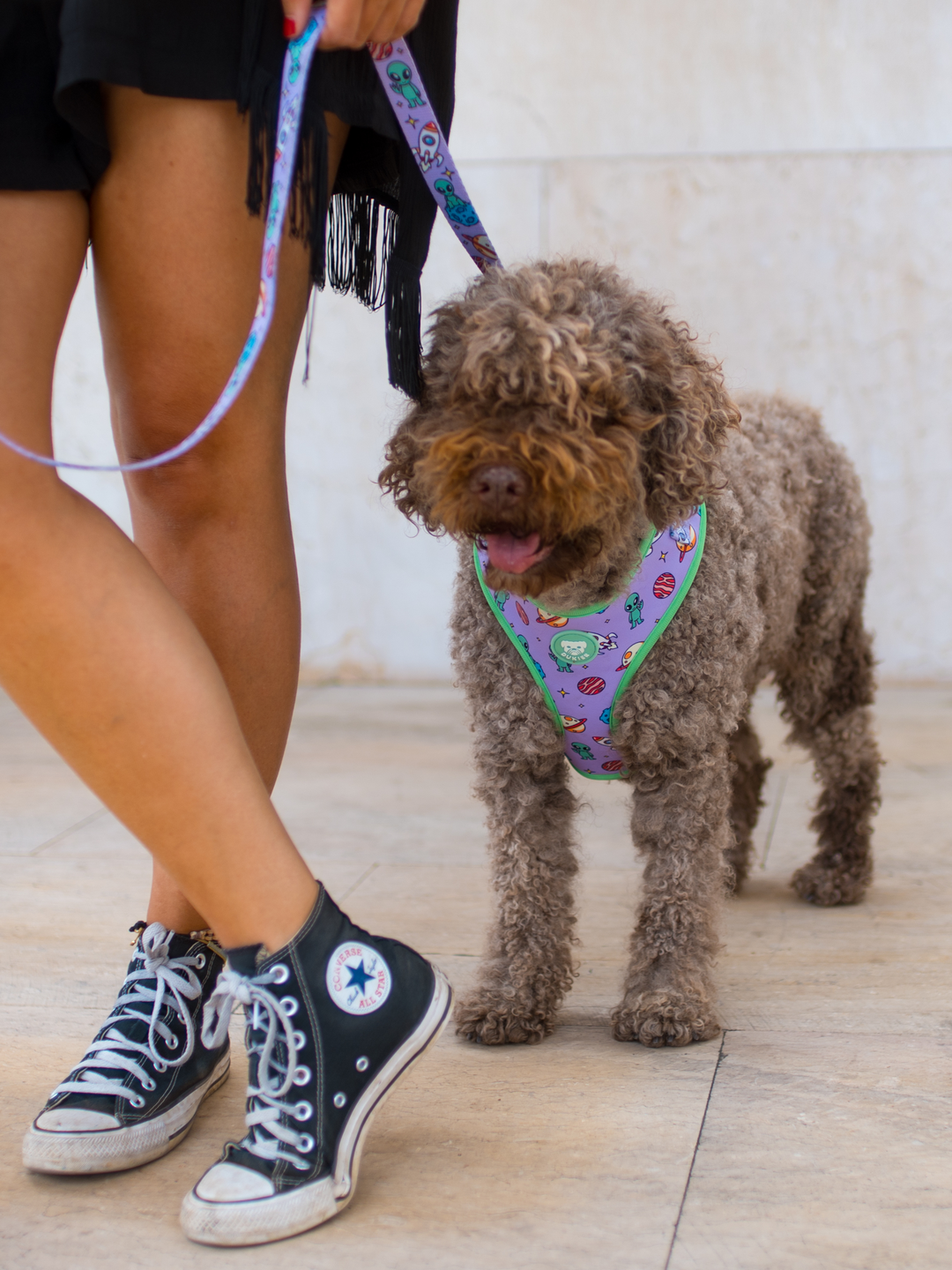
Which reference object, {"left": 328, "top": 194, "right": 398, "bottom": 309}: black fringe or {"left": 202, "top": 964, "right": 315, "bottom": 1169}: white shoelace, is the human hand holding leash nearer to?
{"left": 328, "top": 194, "right": 398, "bottom": 309}: black fringe

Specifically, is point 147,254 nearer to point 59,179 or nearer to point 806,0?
point 59,179

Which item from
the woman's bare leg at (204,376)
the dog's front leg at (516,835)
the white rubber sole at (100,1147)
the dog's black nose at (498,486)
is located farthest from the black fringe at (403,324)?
the white rubber sole at (100,1147)

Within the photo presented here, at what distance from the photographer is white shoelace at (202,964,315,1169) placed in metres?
1.29

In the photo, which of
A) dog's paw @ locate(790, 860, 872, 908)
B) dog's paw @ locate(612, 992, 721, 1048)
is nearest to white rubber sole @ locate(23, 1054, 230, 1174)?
dog's paw @ locate(612, 992, 721, 1048)

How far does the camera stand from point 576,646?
1734 mm

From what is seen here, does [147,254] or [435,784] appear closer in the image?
[147,254]

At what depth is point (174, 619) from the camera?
1.31 m

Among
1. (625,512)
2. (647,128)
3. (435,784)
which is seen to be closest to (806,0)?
(647,128)

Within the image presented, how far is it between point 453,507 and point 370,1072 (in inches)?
25.0

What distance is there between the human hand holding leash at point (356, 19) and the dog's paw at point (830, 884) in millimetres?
1650

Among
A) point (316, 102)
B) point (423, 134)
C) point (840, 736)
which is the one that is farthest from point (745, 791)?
point (316, 102)

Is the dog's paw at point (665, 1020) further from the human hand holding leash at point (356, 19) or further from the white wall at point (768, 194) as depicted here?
the white wall at point (768, 194)

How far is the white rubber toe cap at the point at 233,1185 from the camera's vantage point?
126 cm

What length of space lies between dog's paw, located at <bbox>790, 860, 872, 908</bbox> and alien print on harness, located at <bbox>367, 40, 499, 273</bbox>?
132cm
